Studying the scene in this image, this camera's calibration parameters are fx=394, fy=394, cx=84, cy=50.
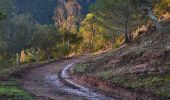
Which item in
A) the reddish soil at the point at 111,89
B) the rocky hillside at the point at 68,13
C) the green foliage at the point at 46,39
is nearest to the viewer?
the reddish soil at the point at 111,89

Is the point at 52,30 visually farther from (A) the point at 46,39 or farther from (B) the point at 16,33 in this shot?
(B) the point at 16,33

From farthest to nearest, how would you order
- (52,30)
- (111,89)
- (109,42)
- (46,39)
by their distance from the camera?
(109,42)
(52,30)
(46,39)
(111,89)

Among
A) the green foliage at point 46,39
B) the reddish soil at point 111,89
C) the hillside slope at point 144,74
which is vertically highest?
the green foliage at point 46,39

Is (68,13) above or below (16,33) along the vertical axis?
above

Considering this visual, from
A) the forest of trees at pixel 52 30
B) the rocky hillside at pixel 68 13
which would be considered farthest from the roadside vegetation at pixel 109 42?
the rocky hillside at pixel 68 13

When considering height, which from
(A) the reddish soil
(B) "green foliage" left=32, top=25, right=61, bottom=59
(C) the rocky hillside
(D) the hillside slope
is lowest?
(A) the reddish soil

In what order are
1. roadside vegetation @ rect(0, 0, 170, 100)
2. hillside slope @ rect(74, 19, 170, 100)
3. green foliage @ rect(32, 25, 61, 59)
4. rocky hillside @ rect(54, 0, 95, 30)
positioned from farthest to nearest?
rocky hillside @ rect(54, 0, 95, 30), green foliage @ rect(32, 25, 61, 59), roadside vegetation @ rect(0, 0, 170, 100), hillside slope @ rect(74, 19, 170, 100)

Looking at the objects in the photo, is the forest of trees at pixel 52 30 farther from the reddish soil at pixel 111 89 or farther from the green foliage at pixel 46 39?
the reddish soil at pixel 111 89

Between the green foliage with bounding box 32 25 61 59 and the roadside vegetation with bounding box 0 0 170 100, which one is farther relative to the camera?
the green foliage with bounding box 32 25 61 59

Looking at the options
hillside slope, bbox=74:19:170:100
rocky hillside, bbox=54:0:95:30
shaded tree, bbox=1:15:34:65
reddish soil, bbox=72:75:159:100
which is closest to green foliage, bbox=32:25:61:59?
shaded tree, bbox=1:15:34:65

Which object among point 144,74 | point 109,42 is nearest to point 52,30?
point 109,42

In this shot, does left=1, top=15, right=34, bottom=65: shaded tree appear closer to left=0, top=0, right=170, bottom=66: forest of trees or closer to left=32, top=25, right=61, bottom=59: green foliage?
left=0, top=0, right=170, bottom=66: forest of trees

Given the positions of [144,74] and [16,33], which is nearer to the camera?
[144,74]

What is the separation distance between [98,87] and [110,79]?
1.42 metres
